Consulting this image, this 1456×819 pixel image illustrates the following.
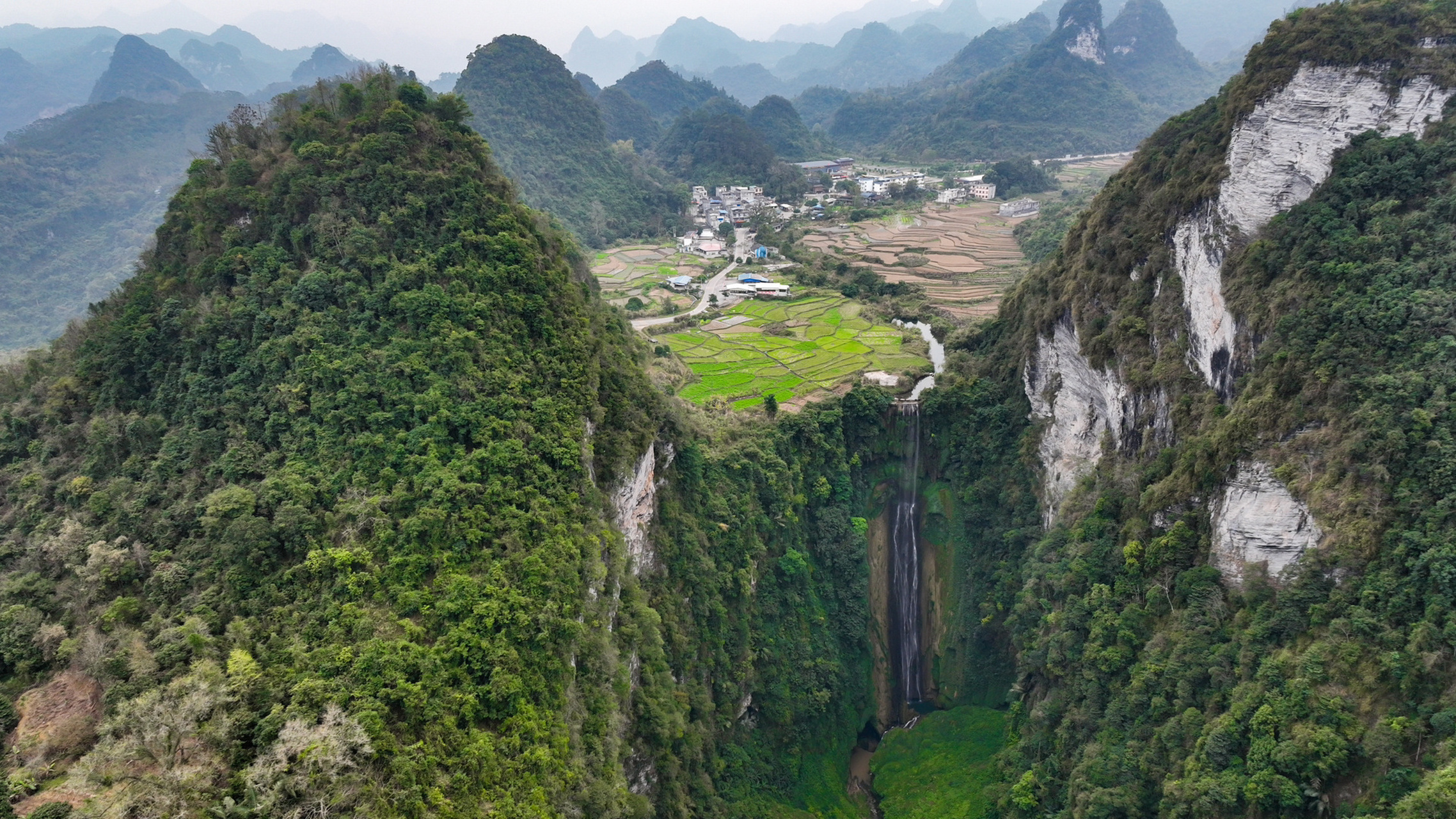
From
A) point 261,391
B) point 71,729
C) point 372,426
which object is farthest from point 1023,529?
point 71,729

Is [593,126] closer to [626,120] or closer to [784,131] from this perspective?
[626,120]

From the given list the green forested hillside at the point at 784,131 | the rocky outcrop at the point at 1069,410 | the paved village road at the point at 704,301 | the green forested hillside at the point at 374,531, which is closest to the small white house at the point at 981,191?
the green forested hillside at the point at 784,131

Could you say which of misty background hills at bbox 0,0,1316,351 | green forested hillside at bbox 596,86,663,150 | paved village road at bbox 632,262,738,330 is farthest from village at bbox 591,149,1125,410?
green forested hillside at bbox 596,86,663,150

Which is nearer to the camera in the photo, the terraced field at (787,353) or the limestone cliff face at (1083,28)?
the terraced field at (787,353)

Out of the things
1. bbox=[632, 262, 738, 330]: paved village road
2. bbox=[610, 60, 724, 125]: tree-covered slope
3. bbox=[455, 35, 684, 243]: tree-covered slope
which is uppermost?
bbox=[610, 60, 724, 125]: tree-covered slope

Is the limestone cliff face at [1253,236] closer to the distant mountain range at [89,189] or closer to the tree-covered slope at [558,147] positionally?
the tree-covered slope at [558,147]

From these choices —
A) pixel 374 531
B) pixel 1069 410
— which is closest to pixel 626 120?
pixel 1069 410

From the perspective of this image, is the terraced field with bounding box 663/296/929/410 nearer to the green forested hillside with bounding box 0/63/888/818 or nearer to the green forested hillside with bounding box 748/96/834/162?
the green forested hillside with bounding box 0/63/888/818
